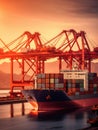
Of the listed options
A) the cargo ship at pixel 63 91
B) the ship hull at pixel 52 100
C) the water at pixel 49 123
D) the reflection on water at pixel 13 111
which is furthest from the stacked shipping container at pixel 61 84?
the water at pixel 49 123

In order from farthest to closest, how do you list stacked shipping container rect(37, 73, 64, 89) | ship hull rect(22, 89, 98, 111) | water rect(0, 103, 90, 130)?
stacked shipping container rect(37, 73, 64, 89) → ship hull rect(22, 89, 98, 111) → water rect(0, 103, 90, 130)

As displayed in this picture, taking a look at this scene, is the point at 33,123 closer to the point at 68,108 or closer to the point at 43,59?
the point at 68,108

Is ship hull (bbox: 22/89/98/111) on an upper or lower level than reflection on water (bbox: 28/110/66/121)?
upper

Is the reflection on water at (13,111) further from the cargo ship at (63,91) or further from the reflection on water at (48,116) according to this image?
the reflection on water at (48,116)

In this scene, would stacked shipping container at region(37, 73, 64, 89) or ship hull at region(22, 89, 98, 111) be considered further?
stacked shipping container at region(37, 73, 64, 89)

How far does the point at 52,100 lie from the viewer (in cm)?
7575

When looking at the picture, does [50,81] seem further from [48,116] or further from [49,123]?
[49,123]

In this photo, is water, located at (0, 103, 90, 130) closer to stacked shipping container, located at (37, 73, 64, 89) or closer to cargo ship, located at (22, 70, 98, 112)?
cargo ship, located at (22, 70, 98, 112)

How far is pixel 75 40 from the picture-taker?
11731cm

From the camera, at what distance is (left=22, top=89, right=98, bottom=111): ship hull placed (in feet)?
246

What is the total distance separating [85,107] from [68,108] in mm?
6184

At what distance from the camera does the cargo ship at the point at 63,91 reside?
249 ft

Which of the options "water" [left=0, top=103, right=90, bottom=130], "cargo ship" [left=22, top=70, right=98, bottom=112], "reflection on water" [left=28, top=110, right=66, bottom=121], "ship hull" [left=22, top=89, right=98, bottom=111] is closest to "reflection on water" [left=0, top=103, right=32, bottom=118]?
"cargo ship" [left=22, top=70, right=98, bottom=112]

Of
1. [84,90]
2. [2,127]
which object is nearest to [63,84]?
[84,90]
